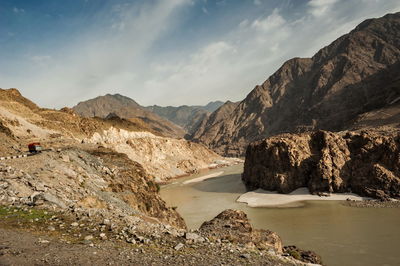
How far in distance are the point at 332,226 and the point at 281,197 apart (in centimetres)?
1639

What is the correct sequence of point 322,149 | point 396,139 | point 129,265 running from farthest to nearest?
1. point 322,149
2. point 396,139
3. point 129,265

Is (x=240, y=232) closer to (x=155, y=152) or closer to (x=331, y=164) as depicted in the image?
(x=331, y=164)

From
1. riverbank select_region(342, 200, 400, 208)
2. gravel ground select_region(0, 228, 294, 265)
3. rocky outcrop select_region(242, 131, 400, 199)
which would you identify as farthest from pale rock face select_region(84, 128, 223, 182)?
gravel ground select_region(0, 228, 294, 265)

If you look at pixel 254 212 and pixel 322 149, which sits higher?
pixel 322 149

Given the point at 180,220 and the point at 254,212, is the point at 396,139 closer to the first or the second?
the point at 254,212

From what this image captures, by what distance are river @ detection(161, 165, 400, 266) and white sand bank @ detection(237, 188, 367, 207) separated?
2.09 metres

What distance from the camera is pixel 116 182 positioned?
81.9ft

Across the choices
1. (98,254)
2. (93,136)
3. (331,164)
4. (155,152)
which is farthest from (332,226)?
(155,152)

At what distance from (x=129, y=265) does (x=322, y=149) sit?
154 ft

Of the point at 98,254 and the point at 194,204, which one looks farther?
the point at 194,204

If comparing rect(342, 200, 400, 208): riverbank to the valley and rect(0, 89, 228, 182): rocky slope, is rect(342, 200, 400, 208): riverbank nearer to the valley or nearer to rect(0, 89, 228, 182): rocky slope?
the valley

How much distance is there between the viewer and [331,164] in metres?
46.8

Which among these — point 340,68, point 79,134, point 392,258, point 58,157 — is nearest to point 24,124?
point 79,134

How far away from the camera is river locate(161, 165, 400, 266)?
21766 millimetres
